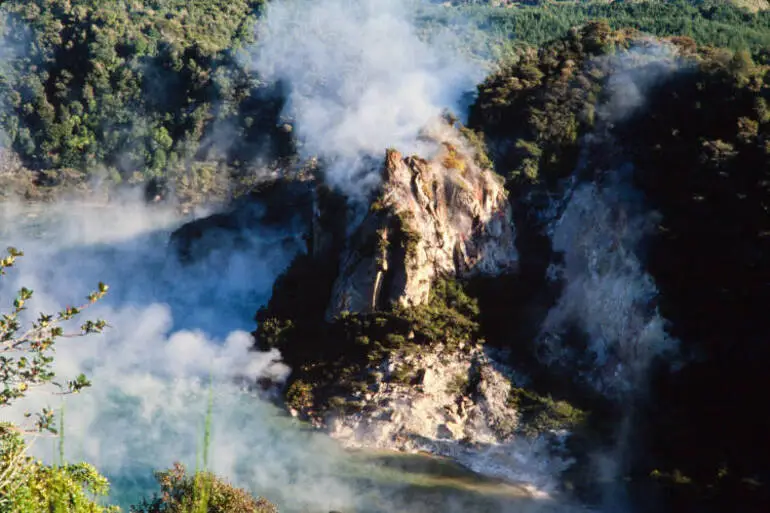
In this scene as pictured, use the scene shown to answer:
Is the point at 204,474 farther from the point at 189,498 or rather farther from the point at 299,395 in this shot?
the point at 299,395

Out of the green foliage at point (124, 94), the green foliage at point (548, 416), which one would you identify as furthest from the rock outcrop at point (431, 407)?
the green foliage at point (124, 94)

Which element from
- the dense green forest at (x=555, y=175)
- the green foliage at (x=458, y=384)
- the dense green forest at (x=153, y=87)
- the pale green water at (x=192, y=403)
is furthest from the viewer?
the dense green forest at (x=153, y=87)

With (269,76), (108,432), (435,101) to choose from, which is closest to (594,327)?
(435,101)

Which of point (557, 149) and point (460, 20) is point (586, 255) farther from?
point (460, 20)

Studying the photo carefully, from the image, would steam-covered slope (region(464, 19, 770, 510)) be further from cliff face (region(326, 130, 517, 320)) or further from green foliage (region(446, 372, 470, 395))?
green foliage (region(446, 372, 470, 395))

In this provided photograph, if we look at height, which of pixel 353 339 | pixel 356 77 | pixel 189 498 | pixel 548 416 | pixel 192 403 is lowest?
pixel 189 498

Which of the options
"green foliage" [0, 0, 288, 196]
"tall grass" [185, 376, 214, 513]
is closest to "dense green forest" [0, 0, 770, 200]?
"green foliage" [0, 0, 288, 196]

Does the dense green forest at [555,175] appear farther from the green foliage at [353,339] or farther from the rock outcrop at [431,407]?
the rock outcrop at [431,407]

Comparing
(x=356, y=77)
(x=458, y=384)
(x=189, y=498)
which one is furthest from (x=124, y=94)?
(x=189, y=498)
